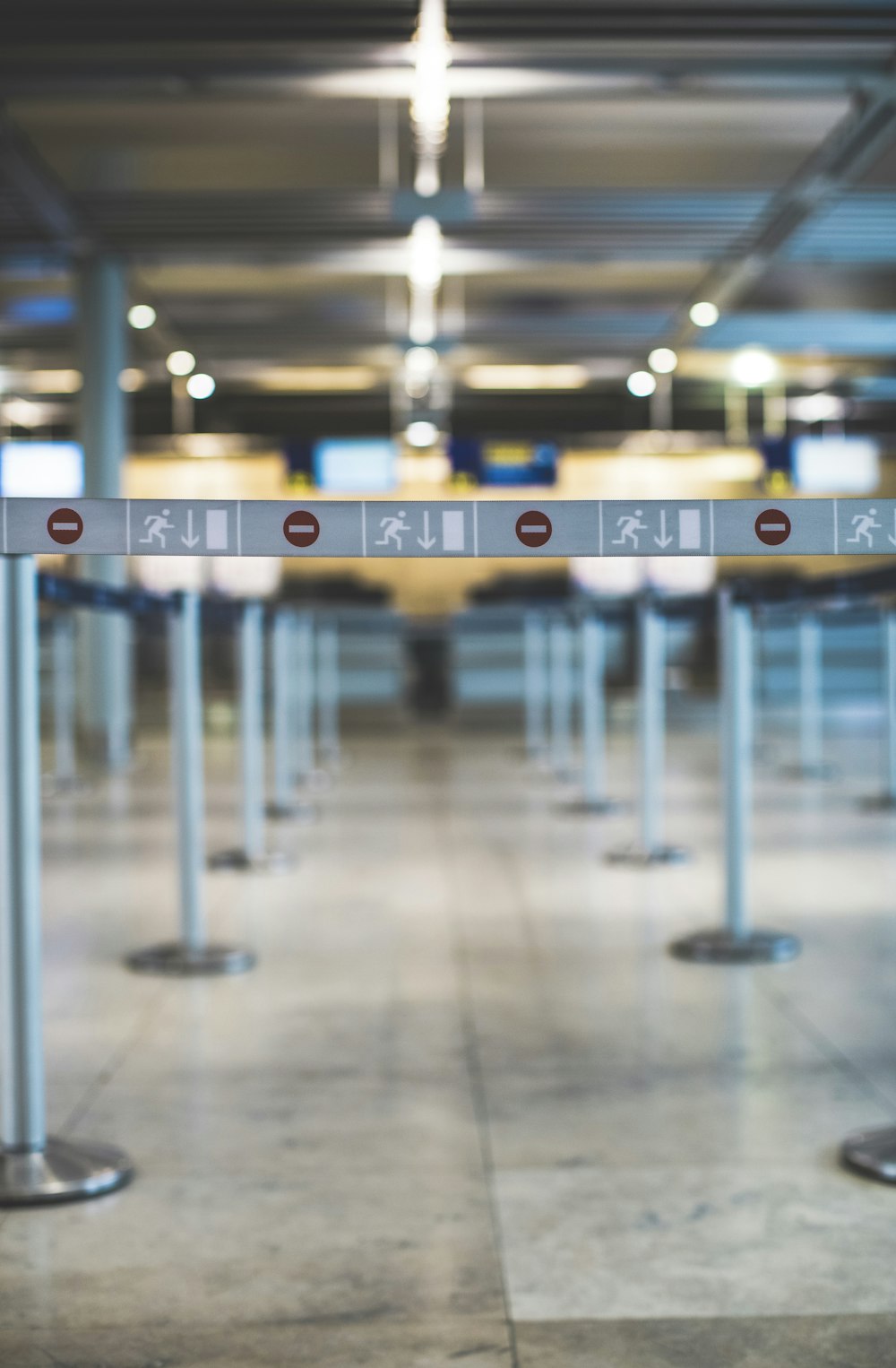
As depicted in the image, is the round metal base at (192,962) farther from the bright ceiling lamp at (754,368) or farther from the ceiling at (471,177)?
the bright ceiling lamp at (754,368)

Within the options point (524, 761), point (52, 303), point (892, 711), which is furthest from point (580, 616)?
point (52, 303)

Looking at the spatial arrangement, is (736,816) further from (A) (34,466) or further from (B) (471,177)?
(A) (34,466)

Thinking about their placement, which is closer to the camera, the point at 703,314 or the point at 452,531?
the point at 452,531

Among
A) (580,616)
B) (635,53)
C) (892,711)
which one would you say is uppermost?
(635,53)

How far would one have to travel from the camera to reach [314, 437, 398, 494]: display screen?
18641mm

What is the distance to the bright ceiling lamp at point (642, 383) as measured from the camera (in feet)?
56.6

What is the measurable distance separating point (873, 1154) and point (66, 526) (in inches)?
57.3

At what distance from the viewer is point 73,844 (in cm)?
649

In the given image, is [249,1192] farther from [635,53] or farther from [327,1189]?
[635,53]

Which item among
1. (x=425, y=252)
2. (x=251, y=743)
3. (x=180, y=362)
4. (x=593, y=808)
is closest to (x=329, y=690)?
(x=425, y=252)

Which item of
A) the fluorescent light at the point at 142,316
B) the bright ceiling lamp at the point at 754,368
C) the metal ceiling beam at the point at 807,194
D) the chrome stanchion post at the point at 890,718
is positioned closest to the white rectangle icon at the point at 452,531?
the chrome stanchion post at the point at 890,718

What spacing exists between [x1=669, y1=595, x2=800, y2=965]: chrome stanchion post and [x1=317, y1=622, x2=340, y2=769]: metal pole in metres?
6.42

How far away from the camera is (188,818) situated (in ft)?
12.5

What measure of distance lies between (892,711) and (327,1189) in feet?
18.9
